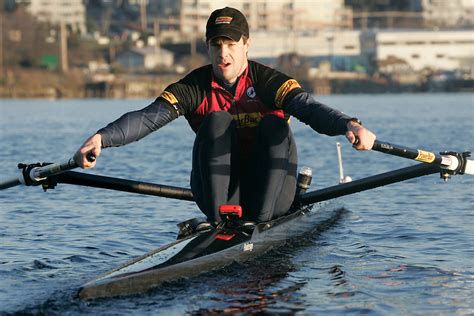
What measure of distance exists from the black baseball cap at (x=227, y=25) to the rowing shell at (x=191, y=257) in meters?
1.61

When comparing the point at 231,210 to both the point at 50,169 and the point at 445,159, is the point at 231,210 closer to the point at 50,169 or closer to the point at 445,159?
the point at 50,169

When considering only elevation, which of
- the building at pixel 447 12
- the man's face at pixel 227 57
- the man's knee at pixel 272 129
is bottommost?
the building at pixel 447 12

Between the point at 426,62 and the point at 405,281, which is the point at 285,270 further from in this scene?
the point at 426,62

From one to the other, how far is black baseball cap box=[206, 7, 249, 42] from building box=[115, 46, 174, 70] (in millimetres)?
101159

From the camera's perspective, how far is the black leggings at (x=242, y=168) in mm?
8664

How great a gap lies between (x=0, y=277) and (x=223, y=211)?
1.90m

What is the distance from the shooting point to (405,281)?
8.29 m

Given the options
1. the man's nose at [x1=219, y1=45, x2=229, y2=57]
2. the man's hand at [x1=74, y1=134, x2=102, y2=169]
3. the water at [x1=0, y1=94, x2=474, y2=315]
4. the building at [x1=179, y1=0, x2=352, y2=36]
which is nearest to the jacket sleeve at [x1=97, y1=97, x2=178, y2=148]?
the man's hand at [x1=74, y1=134, x2=102, y2=169]

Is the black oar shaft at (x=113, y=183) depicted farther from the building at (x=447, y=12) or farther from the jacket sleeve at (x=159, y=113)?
the building at (x=447, y=12)

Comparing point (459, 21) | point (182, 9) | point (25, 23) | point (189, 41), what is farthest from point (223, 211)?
point (459, 21)

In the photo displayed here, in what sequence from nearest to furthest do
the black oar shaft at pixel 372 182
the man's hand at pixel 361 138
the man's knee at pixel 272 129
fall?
1. the man's hand at pixel 361 138
2. the man's knee at pixel 272 129
3. the black oar shaft at pixel 372 182

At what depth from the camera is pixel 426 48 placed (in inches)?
4906

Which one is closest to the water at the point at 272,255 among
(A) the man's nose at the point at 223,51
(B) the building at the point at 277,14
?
(A) the man's nose at the point at 223,51

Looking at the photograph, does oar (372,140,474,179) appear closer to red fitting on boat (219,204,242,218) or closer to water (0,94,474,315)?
water (0,94,474,315)
